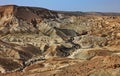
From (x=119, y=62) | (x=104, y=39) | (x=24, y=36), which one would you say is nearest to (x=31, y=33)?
(x=24, y=36)

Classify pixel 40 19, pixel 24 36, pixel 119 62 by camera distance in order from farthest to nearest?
pixel 40 19 < pixel 24 36 < pixel 119 62

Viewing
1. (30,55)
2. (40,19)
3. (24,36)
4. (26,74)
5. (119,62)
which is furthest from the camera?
(40,19)

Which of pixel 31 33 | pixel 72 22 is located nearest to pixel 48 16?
pixel 72 22

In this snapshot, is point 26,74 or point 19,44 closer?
point 26,74

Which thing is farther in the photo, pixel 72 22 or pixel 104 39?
pixel 72 22

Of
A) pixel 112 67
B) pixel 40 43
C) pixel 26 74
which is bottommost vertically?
pixel 40 43

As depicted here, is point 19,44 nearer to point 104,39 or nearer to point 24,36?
point 24,36

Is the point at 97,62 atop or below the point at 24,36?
atop

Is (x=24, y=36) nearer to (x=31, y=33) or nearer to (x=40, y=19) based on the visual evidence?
(x=31, y=33)

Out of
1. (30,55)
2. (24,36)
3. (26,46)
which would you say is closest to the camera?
(30,55)
